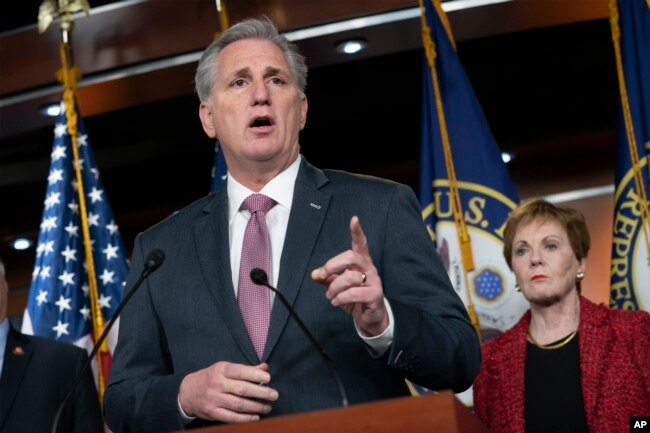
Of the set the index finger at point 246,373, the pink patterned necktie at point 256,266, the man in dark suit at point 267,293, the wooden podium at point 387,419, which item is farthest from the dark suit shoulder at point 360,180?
the wooden podium at point 387,419

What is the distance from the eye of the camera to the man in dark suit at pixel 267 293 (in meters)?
2.14

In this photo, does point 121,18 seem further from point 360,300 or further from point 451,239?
point 360,300

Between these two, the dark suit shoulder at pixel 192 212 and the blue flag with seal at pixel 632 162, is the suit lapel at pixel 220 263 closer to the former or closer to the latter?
the dark suit shoulder at pixel 192 212

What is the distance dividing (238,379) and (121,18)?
3.23 metres

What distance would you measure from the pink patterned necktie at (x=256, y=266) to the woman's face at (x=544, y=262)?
52.6 inches

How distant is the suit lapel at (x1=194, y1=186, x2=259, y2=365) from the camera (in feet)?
7.61

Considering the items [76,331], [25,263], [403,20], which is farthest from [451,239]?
[25,263]

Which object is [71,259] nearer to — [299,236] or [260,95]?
[260,95]

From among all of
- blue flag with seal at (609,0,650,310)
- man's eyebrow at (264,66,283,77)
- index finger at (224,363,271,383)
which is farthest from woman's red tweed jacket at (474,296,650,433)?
index finger at (224,363,271,383)

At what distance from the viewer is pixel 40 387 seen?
3.66 meters

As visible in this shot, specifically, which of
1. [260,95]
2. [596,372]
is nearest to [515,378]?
[596,372]

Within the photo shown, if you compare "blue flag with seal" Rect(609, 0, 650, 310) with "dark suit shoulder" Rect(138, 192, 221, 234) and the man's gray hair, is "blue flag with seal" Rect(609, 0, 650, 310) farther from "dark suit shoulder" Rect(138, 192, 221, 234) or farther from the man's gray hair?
"dark suit shoulder" Rect(138, 192, 221, 234)

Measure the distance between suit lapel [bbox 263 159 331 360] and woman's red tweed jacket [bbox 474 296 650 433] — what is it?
1.24 m

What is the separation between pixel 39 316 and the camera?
4.53 meters
